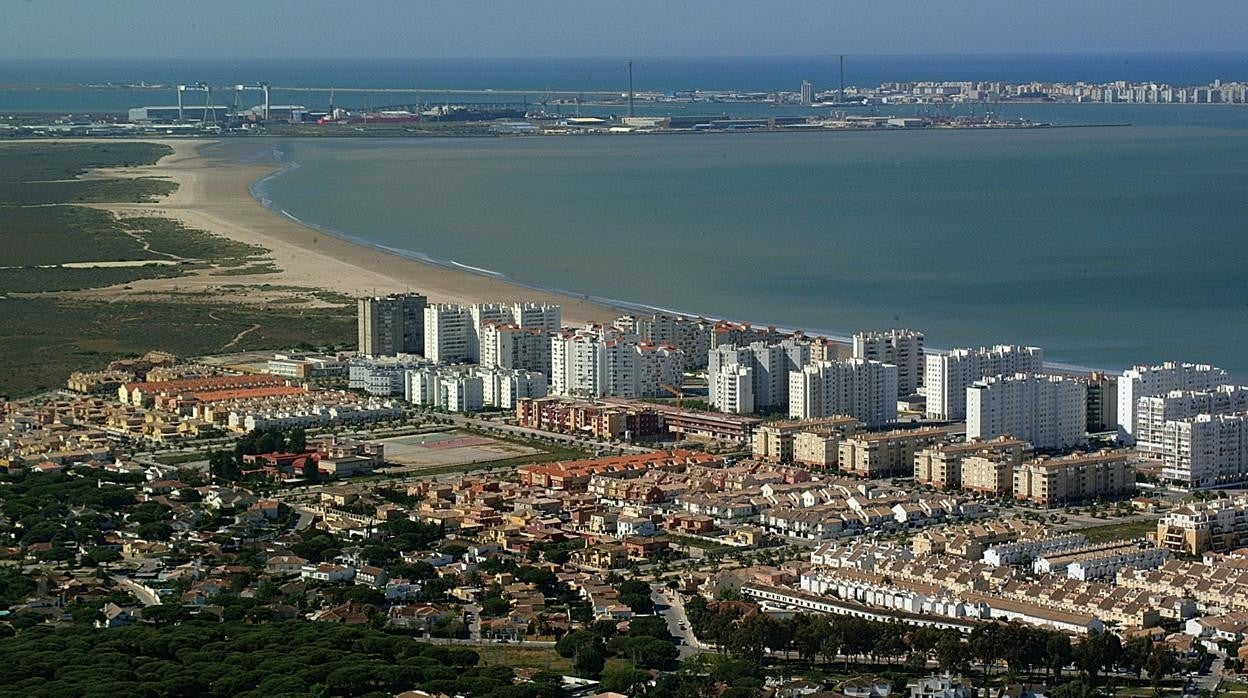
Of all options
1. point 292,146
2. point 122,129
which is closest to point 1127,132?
point 292,146

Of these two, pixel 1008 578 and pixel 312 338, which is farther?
pixel 312 338

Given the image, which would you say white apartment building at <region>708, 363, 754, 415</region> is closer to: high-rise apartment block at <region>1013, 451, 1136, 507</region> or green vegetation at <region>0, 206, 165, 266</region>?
high-rise apartment block at <region>1013, 451, 1136, 507</region>

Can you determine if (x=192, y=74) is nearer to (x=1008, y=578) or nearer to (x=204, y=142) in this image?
(x=204, y=142)

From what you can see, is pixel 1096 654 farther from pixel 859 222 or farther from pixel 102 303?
pixel 859 222

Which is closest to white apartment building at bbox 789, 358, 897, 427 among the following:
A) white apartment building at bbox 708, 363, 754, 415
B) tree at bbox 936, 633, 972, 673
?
white apartment building at bbox 708, 363, 754, 415

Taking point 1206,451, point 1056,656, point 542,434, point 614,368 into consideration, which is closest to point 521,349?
point 614,368

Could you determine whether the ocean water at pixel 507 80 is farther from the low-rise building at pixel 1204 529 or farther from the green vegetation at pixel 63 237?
the low-rise building at pixel 1204 529

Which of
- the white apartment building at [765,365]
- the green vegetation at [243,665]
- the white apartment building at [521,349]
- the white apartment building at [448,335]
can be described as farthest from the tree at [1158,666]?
the white apartment building at [448,335]
